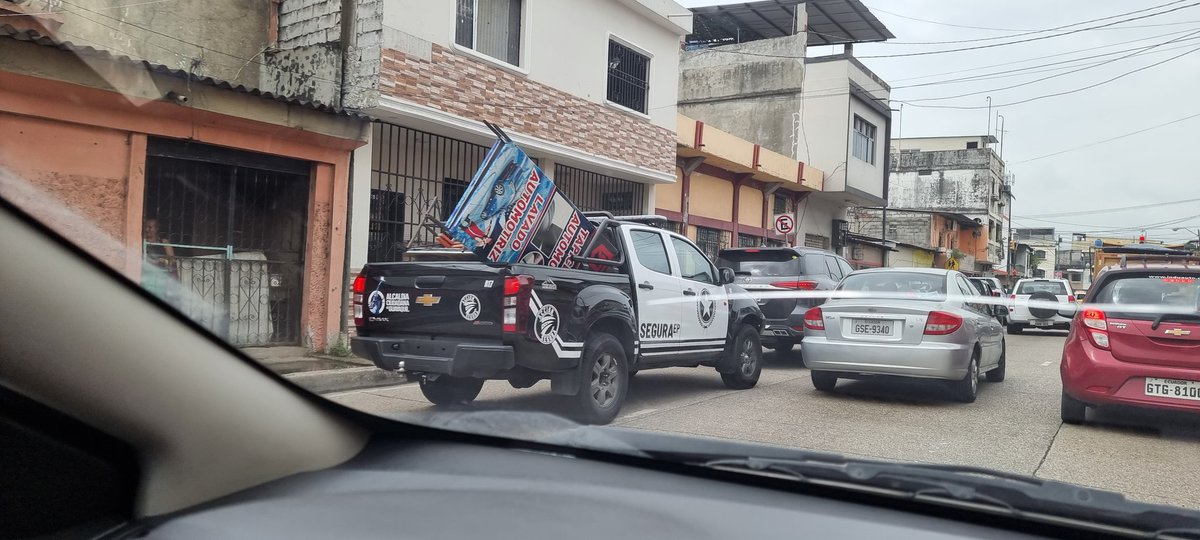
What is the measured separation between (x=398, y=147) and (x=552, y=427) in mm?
3474

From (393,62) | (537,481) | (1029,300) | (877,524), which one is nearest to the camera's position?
(877,524)

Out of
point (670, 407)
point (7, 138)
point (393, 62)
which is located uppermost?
point (393, 62)

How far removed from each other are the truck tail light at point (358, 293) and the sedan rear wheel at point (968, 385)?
424 centimetres

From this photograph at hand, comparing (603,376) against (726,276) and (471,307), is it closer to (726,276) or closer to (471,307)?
(471,307)

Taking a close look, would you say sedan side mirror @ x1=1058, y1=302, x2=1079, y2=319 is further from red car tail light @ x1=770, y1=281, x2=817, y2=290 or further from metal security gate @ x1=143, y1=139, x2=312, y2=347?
red car tail light @ x1=770, y1=281, x2=817, y2=290

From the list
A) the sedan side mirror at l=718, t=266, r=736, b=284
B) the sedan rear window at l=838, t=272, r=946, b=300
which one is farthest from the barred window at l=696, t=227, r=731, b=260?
the sedan rear window at l=838, t=272, r=946, b=300

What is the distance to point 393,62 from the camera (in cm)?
579

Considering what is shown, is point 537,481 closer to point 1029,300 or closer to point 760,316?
point 1029,300

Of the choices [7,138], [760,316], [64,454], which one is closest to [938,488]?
[64,454]

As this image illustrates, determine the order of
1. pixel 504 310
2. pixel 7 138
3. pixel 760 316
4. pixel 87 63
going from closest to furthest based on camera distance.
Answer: pixel 7 138 → pixel 87 63 → pixel 504 310 → pixel 760 316

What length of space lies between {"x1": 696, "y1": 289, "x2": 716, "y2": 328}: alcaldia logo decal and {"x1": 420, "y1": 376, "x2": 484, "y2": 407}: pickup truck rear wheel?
2.75 m

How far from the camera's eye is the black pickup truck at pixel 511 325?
496 cm

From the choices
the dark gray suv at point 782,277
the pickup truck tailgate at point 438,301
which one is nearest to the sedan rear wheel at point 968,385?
the dark gray suv at point 782,277

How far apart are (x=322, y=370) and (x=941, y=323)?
4315 mm
